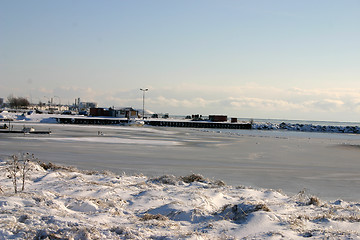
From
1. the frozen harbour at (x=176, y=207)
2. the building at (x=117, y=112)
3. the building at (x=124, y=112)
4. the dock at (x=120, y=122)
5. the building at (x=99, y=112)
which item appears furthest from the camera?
the building at (x=99, y=112)

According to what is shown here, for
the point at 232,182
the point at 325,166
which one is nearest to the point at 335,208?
the point at 232,182

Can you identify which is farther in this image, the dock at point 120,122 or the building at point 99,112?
the building at point 99,112

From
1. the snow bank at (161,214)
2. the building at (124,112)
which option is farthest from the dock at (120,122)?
the snow bank at (161,214)

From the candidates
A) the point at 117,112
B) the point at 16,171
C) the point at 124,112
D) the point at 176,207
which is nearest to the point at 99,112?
the point at 117,112

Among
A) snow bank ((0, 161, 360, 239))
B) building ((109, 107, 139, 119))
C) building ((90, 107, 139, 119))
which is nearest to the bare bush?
snow bank ((0, 161, 360, 239))

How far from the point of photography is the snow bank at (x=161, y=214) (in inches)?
227

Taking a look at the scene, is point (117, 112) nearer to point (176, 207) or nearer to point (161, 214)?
point (176, 207)

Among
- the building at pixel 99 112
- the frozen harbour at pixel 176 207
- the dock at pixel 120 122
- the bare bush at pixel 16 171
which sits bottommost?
the frozen harbour at pixel 176 207

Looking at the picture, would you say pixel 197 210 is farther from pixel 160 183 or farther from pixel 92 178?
pixel 92 178

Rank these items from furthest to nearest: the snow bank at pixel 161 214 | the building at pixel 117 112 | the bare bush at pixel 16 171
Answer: the building at pixel 117 112, the bare bush at pixel 16 171, the snow bank at pixel 161 214

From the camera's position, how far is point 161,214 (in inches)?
286

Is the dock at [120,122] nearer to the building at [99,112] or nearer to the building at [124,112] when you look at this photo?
the building at [124,112]

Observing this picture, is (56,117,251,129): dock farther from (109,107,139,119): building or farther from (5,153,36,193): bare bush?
(5,153,36,193): bare bush

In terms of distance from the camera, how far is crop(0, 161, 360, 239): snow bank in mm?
5762
